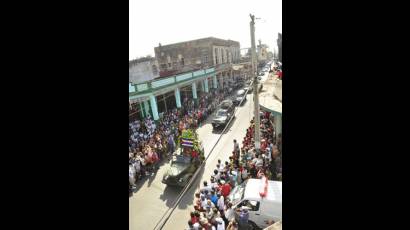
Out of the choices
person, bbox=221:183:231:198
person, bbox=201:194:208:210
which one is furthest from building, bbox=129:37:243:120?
person, bbox=201:194:208:210

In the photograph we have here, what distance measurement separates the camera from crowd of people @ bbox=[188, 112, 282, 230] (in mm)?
6094

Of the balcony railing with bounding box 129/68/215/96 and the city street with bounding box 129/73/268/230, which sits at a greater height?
the balcony railing with bounding box 129/68/215/96

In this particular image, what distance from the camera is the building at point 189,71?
16.9 metres

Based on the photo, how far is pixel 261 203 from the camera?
243 inches

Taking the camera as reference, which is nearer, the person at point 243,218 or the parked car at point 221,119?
the person at point 243,218

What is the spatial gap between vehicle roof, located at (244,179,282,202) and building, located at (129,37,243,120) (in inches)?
407

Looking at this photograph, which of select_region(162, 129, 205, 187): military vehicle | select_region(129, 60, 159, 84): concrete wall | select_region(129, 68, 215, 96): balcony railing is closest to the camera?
select_region(162, 129, 205, 187): military vehicle

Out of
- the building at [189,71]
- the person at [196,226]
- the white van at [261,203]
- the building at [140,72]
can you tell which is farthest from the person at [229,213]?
the building at [140,72]

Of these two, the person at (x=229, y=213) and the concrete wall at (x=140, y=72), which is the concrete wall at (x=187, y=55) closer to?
the concrete wall at (x=140, y=72)

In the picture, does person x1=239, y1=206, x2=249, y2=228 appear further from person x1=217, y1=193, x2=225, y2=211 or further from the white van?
person x1=217, y1=193, x2=225, y2=211

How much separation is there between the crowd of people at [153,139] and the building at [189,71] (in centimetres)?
108

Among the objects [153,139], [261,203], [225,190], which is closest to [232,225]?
[261,203]
